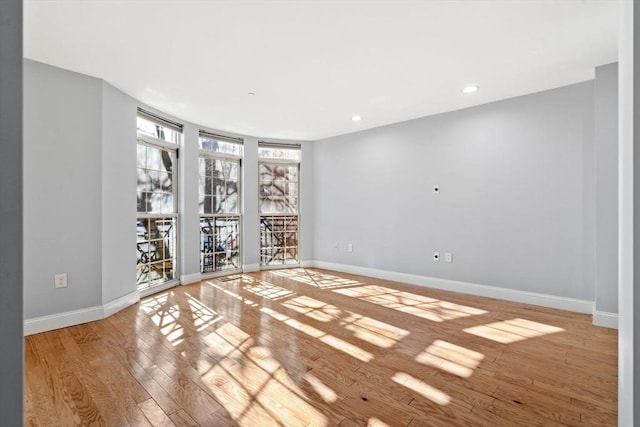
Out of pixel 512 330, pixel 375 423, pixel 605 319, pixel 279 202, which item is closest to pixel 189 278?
pixel 279 202

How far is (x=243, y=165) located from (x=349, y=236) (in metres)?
2.23

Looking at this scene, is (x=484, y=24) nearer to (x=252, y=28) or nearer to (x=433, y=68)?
(x=433, y=68)

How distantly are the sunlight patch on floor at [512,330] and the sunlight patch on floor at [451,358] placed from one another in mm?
422

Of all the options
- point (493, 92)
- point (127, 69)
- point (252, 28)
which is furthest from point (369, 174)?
point (127, 69)

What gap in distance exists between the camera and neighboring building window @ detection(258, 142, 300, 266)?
541cm

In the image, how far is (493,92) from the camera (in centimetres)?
337

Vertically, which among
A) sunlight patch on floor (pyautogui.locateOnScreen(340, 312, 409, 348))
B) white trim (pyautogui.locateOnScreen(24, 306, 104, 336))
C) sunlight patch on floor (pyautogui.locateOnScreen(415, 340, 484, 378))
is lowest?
sunlight patch on floor (pyautogui.locateOnScreen(415, 340, 484, 378))

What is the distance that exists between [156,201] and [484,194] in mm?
4330

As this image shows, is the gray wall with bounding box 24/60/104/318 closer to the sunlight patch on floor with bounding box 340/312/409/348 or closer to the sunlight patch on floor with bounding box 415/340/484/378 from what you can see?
the sunlight patch on floor with bounding box 340/312/409/348

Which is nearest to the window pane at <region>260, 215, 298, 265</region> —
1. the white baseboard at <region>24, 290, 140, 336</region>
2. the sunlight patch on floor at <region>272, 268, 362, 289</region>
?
the sunlight patch on floor at <region>272, 268, 362, 289</region>

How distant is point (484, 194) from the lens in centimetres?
373

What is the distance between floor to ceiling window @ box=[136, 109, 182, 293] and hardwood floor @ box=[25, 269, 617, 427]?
709mm

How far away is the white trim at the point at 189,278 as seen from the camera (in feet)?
14.2

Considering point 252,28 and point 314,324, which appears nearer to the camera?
point 252,28
